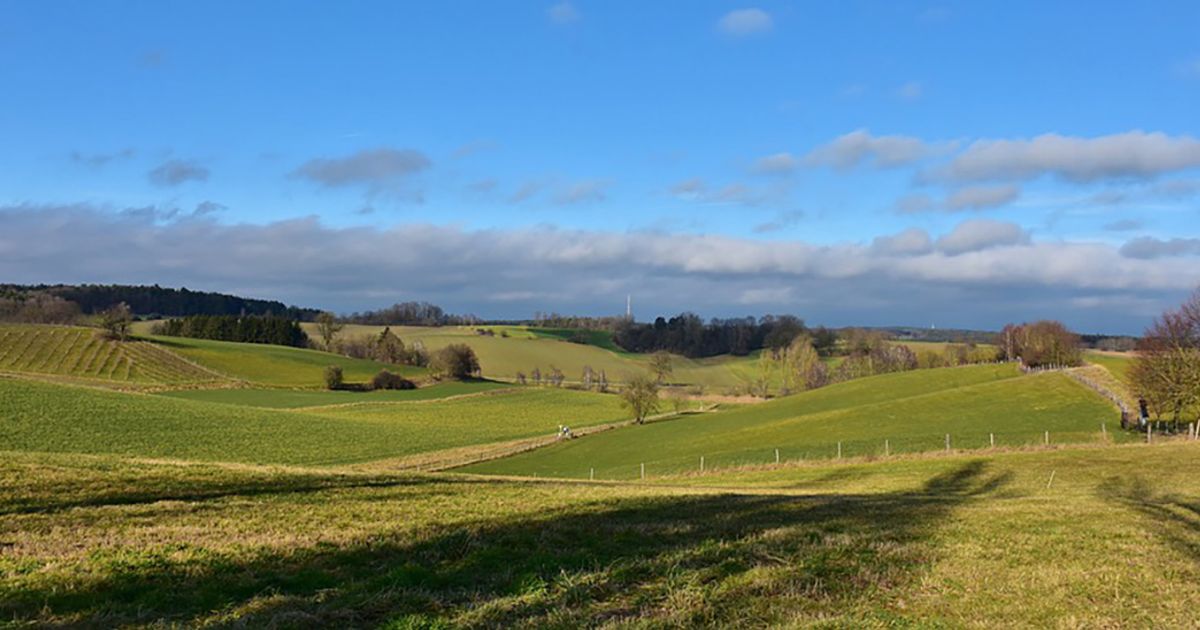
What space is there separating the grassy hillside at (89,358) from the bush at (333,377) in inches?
584

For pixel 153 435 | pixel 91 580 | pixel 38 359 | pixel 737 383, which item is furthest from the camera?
pixel 737 383

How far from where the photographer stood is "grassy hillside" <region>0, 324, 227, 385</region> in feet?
319

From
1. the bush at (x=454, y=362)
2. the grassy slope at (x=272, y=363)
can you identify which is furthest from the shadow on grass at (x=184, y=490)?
the bush at (x=454, y=362)

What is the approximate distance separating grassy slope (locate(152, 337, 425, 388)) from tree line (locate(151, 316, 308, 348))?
2343cm

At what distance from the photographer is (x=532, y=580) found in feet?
27.6

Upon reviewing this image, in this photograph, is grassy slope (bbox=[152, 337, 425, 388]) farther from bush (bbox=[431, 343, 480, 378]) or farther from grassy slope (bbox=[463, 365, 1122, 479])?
grassy slope (bbox=[463, 365, 1122, 479])

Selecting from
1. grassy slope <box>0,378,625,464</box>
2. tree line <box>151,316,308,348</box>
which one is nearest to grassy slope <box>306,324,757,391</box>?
tree line <box>151,316,308,348</box>

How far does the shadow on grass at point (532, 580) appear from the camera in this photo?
7.18m

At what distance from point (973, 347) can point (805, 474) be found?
464ft

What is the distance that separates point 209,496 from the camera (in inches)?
633

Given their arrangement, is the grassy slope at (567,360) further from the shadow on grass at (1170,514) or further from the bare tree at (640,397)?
the shadow on grass at (1170,514)

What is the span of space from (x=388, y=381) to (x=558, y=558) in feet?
384

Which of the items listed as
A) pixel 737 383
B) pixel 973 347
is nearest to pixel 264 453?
pixel 737 383

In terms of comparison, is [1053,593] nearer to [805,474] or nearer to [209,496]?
Result: [209,496]
